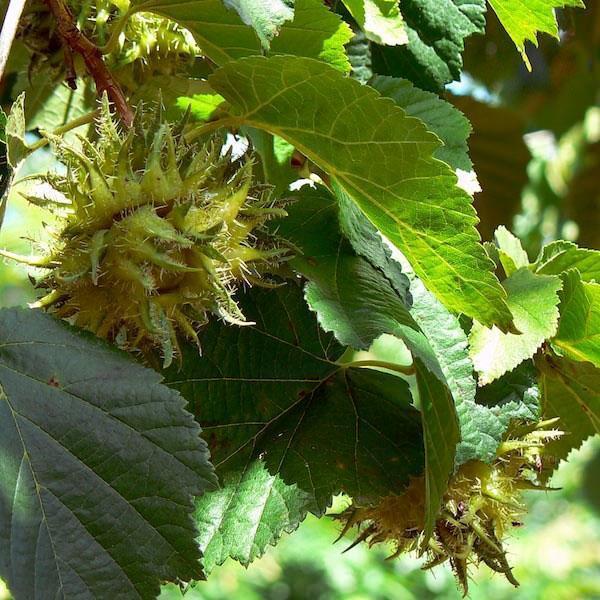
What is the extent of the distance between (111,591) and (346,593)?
493cm

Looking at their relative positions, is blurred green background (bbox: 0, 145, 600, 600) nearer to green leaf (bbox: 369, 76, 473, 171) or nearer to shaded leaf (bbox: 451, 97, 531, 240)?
shaded leaf (bbox: 451, 97, 531, 240)

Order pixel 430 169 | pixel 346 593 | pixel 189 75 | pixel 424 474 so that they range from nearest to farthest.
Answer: pixel 430 169 → pixel 424 474 → pixel 189 75 → pixel 346 593

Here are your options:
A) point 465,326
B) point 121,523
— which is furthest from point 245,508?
point 465,326

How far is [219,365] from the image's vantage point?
54.8 inches

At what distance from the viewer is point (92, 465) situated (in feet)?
3.69

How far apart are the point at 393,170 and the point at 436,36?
1.77 ft

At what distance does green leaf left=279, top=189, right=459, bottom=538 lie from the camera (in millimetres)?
1200

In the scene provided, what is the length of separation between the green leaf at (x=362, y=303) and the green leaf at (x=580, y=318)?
283mm

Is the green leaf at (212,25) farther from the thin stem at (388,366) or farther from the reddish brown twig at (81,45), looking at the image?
the thin stem at (388,366)

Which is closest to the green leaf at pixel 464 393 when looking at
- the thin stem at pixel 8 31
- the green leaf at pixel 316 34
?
the green leaf at pixel 316 34

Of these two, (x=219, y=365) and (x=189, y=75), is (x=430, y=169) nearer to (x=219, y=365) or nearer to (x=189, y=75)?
(x=219, y=365)

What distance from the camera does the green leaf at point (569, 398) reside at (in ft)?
4.96

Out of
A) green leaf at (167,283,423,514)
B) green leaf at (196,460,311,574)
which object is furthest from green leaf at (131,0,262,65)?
green leaf at (196,460,311,574)

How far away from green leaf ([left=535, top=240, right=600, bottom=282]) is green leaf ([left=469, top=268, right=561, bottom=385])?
11 cm
